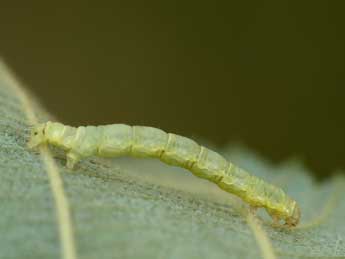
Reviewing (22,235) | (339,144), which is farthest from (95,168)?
(339,144)

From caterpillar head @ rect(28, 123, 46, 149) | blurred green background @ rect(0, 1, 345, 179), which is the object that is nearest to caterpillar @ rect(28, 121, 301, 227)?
caterpillar head @ rect(28, 123, 46, 149)

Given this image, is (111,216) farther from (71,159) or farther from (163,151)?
(163,151)

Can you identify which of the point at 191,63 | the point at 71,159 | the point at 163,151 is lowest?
the point at 71,159

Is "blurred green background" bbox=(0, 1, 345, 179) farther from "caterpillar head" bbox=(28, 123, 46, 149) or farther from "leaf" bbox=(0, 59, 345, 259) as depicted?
"caterpillar head" bbox=(28, 123, 46, 149)

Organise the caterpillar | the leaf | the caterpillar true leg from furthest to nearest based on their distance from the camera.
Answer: the caterpillar → the caterpillar true leg → the leaf

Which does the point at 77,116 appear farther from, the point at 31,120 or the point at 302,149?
the point at 31,120

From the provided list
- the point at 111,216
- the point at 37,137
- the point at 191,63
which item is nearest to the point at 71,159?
the point at 37,137
